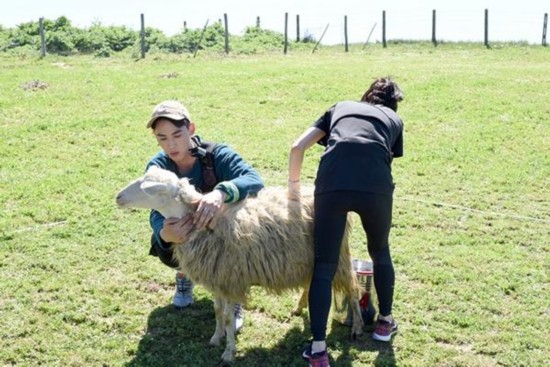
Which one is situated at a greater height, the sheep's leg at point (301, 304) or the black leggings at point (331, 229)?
the black leggings at point (331, 229)

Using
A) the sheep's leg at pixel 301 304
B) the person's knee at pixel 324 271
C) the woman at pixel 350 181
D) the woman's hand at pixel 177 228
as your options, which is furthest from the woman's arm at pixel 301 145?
the sheep's leg at pixel 301 304

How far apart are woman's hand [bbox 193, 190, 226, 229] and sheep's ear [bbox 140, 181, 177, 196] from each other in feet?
0.76

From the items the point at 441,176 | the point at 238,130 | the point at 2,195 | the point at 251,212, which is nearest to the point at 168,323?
the point at 251,212

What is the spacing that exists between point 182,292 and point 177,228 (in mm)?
1252

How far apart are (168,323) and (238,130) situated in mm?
7208

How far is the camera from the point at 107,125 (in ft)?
40.4

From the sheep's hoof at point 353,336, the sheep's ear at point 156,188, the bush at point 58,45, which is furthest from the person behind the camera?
the bush at point 58,45

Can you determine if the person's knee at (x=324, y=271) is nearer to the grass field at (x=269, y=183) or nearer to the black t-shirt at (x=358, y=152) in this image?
the black t-shirt at (x=358, y=152)

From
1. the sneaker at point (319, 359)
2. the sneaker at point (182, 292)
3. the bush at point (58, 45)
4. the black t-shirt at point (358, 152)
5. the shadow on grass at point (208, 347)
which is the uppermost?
the bush at point (58, 45)

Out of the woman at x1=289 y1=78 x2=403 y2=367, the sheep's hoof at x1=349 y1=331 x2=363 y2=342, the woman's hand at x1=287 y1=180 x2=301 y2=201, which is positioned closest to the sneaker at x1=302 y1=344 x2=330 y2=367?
the woman at x1=289 y1=78 x2=403 y2=367

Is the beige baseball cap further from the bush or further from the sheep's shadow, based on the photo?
the bush

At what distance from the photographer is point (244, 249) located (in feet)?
14.8

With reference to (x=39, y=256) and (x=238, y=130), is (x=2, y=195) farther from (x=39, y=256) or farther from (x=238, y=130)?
(x=238, y=130)

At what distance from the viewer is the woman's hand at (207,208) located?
4289 mm
